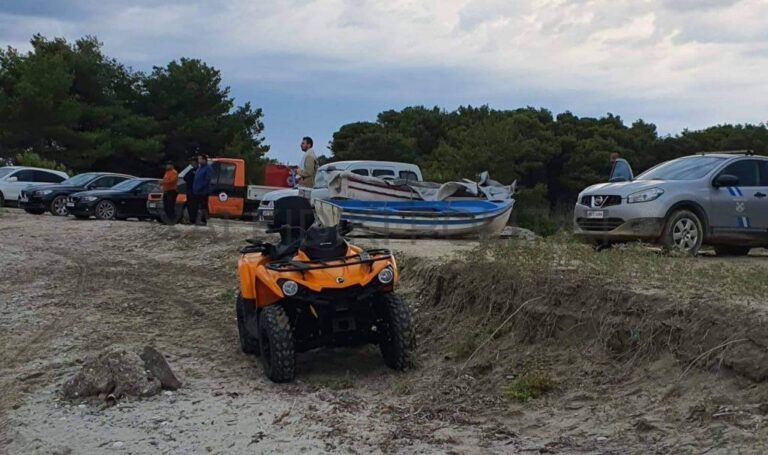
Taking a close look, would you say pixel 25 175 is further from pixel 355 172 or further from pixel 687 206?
pixel 687 206

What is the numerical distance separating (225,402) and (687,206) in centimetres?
737

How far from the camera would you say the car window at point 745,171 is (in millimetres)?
12172

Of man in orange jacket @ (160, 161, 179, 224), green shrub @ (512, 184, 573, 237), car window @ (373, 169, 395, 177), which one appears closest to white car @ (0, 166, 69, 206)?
man in orange jacket @ (160, 161, 179, 224)

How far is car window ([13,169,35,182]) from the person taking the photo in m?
28.7

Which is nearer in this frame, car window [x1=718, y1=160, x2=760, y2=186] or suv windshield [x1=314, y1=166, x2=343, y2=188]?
car window [x1=718, y1=160, x2=760, y2=186]

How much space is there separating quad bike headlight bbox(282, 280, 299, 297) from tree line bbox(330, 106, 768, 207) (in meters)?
31.2

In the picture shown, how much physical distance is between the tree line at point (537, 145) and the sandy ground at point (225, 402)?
28.4 m

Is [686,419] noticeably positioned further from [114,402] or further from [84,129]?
[84,129]

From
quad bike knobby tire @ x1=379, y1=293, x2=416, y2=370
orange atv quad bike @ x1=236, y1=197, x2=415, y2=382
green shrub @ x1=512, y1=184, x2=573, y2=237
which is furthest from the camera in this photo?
green shrub @ x1=512, y1=184, x2=573, y2=237

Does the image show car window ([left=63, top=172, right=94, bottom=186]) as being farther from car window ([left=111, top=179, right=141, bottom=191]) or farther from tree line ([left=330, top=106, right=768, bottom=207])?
tree line ([left=330, top=106, right=768, bottom=207])

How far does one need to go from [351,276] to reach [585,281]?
84.5 inches

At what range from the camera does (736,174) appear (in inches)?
480

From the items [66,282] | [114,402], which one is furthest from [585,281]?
[66,282]

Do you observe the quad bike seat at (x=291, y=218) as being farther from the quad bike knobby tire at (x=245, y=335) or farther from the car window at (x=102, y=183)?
the car window at (x=102, y=183)
